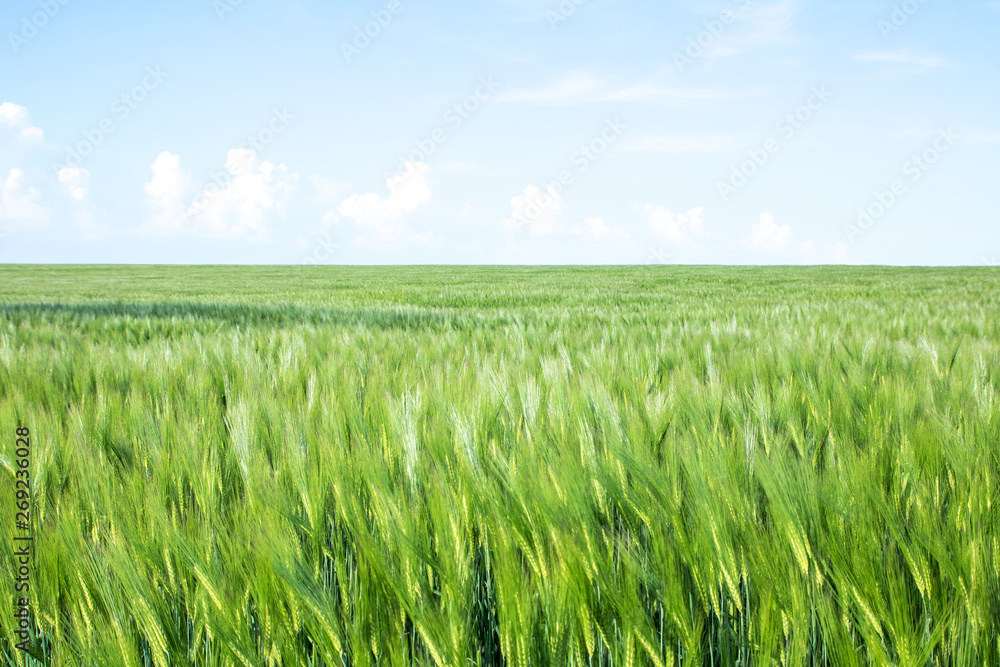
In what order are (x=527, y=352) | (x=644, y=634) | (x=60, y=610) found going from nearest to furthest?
(x=644, y=634) < (x=60, y=610) < (x=527, y=352)

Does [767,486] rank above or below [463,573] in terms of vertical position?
above

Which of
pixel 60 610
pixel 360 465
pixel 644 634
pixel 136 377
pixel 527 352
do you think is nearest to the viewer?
pixel 644 634

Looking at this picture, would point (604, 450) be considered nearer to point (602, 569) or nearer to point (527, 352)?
point (602, 569)

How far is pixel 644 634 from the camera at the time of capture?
2.10 ft

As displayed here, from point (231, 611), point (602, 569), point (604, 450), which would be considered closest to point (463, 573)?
point (602, 569)

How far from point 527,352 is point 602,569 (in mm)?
1870

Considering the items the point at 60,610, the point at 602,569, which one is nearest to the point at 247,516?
the point at 60,610

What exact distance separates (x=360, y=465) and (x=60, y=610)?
1.44 ft

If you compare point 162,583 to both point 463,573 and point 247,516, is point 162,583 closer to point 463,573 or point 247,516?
point 247,516

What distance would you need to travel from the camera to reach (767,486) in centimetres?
78

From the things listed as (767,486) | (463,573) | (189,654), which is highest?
(767,486)

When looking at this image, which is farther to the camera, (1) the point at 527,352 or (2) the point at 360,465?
(1) the point at 527,352

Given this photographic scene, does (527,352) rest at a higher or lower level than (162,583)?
higher

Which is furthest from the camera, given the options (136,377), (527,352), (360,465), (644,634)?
(527,352)
